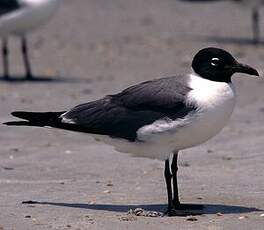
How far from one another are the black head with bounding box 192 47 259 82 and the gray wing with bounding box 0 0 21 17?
8355 millimetres

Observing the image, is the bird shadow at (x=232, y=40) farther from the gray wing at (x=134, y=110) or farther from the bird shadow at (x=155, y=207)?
the bird shadow at (x=155, y=207)

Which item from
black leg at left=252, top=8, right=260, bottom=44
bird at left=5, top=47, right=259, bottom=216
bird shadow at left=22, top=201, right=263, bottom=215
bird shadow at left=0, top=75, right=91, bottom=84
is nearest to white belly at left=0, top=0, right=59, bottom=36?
bird shadow at left=0, top=75, right=91, bottom=84

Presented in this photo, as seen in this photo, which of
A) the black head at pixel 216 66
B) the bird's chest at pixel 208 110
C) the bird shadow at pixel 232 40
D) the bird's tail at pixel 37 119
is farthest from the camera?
the bird shadow at pixel 232 40

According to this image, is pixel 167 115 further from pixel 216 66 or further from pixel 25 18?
pixel 25 18

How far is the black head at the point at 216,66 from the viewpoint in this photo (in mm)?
7117

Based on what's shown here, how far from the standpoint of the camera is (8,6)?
50.0 ft

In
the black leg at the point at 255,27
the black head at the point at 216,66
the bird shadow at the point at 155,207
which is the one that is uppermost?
the black head at the point at 216,66

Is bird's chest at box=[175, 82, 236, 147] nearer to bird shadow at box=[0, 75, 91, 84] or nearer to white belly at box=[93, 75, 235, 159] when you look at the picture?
white belly at box=[93, 75, 235, 159]

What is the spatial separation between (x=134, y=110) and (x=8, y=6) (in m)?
8.40

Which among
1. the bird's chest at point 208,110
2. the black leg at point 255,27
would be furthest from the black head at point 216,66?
the black leg at point 255,27

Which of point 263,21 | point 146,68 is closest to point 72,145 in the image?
point 146,68

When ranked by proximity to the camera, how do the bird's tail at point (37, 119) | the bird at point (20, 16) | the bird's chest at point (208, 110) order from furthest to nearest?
the bird at point (20, 16), the bird's tail at point (37, 119), the bird's chest at point (208, 110)

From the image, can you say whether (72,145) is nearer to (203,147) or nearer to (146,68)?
(203,147)

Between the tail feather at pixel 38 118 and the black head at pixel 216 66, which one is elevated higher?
the black head at pixel 216 66
